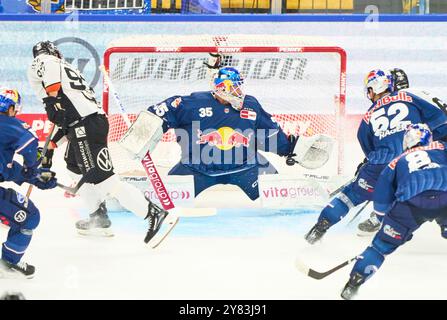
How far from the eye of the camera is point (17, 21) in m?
6.52

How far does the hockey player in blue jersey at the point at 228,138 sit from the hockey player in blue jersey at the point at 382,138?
74 centimetres

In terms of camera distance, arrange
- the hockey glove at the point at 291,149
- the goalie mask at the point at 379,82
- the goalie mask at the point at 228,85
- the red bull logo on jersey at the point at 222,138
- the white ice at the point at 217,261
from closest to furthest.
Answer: the white ice at the point at 217,261 < the goalie mask at the point at 379,82 < the goalie mask at the point at 228,85 < the red bull logo on jersey at the point at 222,138 < the hockey glove at the point at 291,149

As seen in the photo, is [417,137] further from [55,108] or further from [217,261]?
[55,108]

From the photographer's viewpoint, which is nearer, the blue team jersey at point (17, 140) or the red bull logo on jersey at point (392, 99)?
the blue team jersey at point (17, 140)

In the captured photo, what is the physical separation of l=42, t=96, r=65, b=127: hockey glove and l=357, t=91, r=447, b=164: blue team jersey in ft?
5.08

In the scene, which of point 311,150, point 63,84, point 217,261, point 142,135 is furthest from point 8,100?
point 311,150

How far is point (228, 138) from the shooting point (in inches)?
193

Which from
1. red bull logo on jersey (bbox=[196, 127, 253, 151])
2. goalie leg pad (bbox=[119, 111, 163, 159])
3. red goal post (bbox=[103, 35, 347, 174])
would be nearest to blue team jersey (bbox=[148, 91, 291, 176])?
red bull logo on jersey (bbox=[196, 127, 253, 151])

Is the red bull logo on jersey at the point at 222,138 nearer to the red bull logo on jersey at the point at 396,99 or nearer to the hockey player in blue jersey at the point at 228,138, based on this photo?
the hockey player in blue jersey at the point at 228,138

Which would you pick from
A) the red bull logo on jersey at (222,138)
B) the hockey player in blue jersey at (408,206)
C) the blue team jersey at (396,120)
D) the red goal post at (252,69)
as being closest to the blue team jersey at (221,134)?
the red bull logo on jersey at (222,138)

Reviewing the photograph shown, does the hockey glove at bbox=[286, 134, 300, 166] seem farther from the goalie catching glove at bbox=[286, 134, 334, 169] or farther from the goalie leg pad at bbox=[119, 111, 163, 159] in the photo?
the goalie leg pad at bbox=[119, 111, 163, 159]

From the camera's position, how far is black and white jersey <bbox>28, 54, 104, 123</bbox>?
164 inches

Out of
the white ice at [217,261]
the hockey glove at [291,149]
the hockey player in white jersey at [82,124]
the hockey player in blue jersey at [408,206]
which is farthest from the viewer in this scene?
the hockey glove at [291,149]

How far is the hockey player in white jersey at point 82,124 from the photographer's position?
4.02 metres
